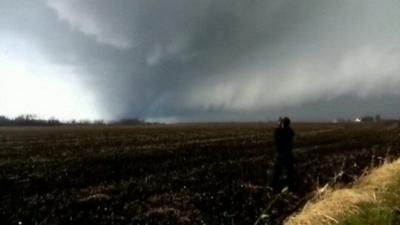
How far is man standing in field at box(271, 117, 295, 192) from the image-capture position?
Answer: 1947 cm

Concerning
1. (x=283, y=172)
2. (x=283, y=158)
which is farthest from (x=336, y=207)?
(x=283, y=172)

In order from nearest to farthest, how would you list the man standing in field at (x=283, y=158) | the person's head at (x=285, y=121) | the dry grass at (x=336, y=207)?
the dry grass at (x=336, y=207)
the person's head at (x=285, y=121)
the man standing in field at (x=283, y=158)

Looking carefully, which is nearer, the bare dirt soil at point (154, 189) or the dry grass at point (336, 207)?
the dry grass at point (336, 207)

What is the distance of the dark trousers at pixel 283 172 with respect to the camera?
1992 centimetres

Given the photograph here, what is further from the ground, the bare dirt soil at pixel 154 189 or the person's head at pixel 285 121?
the person's head at pixel 285 121

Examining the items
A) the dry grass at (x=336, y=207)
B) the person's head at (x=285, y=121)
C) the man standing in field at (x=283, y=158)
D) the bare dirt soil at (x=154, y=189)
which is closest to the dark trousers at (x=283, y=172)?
the man standing in field at (x=283, y=158)

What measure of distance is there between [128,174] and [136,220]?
38.7ft

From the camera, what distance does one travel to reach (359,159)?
3256 cm

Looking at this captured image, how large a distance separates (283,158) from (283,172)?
0.50m

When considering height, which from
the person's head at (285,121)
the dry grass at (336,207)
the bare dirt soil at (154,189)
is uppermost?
the person's head at (285,121)

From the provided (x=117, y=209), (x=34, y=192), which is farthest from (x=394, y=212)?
(x=34, y=192)

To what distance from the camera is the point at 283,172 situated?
65.8ft

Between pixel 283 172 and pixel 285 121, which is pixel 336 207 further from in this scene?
pixel 283 172

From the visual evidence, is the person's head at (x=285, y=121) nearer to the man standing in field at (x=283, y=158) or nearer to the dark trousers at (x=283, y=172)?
the man standing in field at (x=283, y=158)
